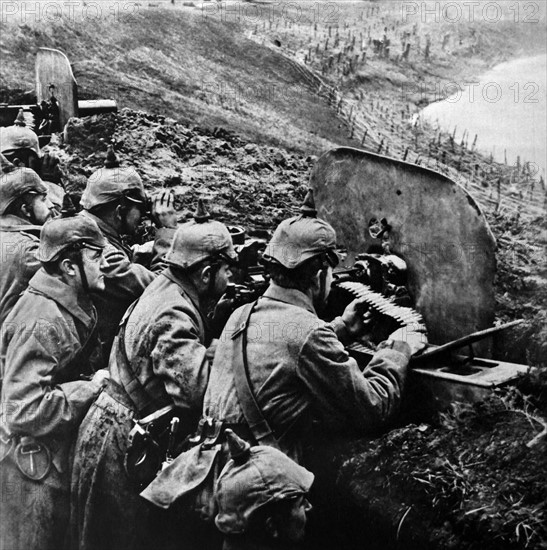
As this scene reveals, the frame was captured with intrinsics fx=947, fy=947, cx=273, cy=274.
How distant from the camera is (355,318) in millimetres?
4648

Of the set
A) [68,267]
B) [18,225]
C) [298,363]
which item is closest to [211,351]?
[298,363]

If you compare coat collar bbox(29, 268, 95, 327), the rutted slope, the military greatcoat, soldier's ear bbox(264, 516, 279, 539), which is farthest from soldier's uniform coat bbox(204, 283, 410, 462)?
the military greatcoat

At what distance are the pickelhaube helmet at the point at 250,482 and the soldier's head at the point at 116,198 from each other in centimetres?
236

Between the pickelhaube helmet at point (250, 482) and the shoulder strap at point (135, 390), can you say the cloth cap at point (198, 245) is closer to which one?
the shoulder strap at point (135, 390)

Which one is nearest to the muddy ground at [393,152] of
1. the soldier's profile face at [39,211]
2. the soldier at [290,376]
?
the soldier at [290,376]

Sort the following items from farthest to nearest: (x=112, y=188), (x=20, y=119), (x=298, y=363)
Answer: (x=20, y=119) → (x=112, y=188) → (x=298, y=363)

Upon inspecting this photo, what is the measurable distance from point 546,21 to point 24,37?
446 centimetres

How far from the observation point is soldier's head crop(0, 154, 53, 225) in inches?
251

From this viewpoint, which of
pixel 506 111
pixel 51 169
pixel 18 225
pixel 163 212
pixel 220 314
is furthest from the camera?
pixel 51 169

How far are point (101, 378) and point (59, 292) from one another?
0.51 metres

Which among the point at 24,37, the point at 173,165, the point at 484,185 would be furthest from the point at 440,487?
the point at 24,37

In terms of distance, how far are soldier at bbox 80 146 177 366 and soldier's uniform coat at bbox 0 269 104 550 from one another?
380mm

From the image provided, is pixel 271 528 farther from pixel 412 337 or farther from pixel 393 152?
pixel 393 152

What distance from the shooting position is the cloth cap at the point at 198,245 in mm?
4902
